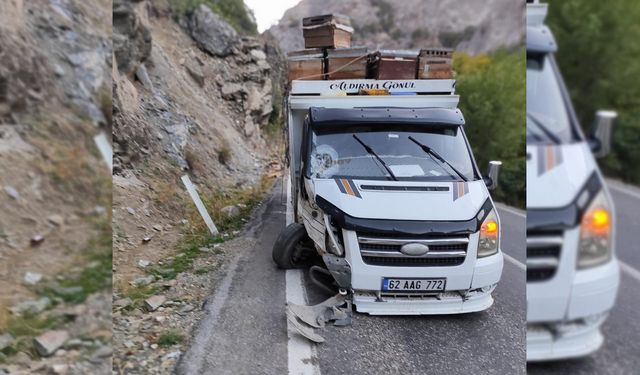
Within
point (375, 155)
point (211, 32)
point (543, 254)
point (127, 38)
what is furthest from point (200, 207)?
point (211, 32)

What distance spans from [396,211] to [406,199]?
0.33ft

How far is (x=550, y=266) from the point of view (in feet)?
2.83

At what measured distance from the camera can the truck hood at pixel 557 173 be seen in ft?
2.64

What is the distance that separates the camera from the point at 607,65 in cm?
76

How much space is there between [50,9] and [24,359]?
1416 millimetres

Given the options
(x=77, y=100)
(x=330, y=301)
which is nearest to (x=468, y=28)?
(x=330, y=301)

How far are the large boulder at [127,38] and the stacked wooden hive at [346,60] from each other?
133 cm

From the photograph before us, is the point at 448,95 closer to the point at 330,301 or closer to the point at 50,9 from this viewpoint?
the point at 330,301

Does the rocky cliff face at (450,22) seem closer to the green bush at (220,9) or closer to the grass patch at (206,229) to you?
the grass patch at (206,229)

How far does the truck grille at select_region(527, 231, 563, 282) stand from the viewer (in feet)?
2.77

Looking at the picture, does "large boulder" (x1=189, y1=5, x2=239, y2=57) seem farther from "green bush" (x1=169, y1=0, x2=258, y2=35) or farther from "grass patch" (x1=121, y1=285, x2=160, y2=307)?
"grass patch" (x1=121, y1=285, x2=160, y2=307)

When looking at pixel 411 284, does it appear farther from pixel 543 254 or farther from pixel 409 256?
pixel 543 254

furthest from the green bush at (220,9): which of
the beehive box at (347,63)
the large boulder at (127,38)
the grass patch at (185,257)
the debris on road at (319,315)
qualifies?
the debris on road at (319,315)

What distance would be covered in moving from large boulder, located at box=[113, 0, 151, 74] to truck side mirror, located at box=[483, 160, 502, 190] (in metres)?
2.17
